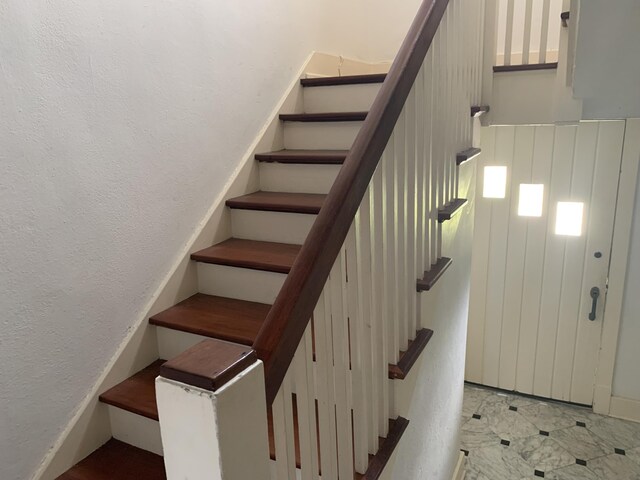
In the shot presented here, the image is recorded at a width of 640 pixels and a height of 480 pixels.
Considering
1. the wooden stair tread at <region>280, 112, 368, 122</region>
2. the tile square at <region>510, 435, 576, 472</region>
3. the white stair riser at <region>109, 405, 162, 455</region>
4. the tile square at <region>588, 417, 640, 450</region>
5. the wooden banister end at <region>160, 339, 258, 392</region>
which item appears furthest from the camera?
the tile square at <region>588, 417, 640, 450</region>

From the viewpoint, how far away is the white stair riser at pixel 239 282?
1.99 metres

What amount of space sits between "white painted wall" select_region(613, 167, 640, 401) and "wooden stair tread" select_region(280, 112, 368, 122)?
2.17m

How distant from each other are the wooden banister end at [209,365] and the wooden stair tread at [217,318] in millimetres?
932

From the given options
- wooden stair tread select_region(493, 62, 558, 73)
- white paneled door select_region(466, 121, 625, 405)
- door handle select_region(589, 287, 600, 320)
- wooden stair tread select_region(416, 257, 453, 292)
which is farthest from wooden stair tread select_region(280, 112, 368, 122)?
door handle select_region(589, 287, 600, 320)

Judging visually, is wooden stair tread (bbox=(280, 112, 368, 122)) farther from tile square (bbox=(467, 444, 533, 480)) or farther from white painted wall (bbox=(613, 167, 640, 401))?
tile square (bbox=(467, 444, 533, 480))

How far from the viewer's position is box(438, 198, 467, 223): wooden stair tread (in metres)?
1.85

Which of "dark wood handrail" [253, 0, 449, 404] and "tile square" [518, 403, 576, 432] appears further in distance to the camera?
"tile square" [518, 403, 576, 432]

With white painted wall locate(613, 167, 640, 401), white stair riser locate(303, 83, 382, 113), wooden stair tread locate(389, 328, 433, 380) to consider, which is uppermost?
white stair riser locate(303, 83, 382, 113)

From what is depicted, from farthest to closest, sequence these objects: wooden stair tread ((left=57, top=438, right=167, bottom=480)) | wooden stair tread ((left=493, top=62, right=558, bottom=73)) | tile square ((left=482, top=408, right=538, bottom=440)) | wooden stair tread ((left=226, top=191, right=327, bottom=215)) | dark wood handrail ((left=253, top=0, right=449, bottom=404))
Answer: tile square ((left=482, top=408, right=538, bottom=440)) → wooden stair tread ((left=493, top=62, right=558, bottom=73)) → wooden stair tread ((left=226, top=191, right=327, bottom=215)) → wooden stair tread ((left=57, top=438, right=167, bottom=480)) → dark wood handrail ((left=253, top=0, right=449, bottom=404))

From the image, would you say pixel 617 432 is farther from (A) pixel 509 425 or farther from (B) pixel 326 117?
(B) pixel 326 117

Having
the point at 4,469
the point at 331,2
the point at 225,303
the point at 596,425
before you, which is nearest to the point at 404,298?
the point at 225,303

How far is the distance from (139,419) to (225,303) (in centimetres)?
56

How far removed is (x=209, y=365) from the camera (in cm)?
72

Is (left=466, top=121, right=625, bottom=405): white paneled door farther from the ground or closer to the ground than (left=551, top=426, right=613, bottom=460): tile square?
farther from the ground
